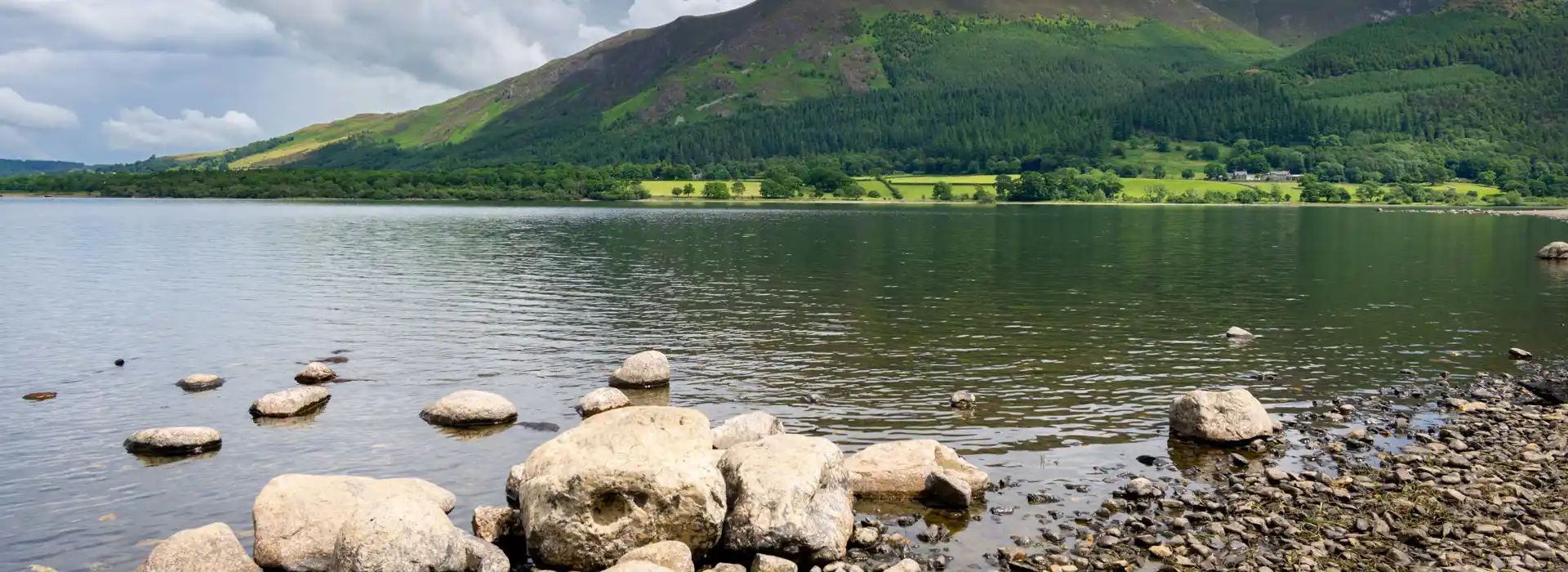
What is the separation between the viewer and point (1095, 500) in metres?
24.5

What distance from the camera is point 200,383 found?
37438 mm

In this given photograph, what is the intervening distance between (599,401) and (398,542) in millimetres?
14747

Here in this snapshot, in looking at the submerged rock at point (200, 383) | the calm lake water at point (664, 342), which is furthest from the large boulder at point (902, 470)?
the submerged rock at point (200, 383)

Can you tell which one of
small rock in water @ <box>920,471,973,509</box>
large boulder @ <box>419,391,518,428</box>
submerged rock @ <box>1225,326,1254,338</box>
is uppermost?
large boulder @ <box>419,391,518,428</box>

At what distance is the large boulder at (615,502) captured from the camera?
20359 mm

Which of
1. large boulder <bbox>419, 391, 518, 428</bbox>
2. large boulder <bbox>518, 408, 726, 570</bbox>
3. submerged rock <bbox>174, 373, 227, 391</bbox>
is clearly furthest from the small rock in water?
submerged rock <bbox>174, 373, 227, 391</bbox>

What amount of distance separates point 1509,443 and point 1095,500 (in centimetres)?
1370

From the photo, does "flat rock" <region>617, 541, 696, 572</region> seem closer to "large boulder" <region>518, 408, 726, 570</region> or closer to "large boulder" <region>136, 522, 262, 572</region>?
"large boulder" <region>518, 408, 726, 570</region>

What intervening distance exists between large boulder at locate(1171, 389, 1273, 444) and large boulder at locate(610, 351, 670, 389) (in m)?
18.7

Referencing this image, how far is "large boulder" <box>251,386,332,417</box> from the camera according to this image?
108 ft

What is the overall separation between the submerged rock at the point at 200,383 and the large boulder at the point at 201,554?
19.7m

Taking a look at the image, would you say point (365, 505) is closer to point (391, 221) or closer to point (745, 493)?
point (745, 493)

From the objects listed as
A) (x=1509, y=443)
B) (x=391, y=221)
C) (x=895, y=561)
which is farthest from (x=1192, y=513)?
(x=391, y=221)

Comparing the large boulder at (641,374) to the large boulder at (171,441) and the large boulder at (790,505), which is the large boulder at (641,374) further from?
the large boulder at (790,505)
